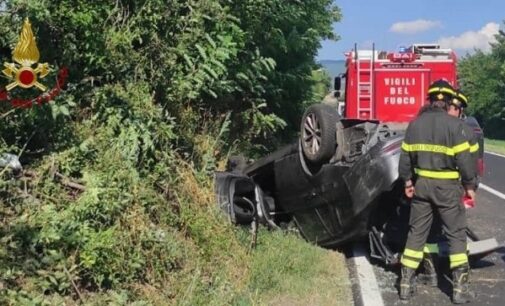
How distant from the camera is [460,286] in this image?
5.70m

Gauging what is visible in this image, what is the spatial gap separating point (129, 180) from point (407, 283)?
2.53 metres

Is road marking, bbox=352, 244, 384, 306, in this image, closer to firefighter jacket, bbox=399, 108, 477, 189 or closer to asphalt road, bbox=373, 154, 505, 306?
asphalt road, bbox=373, 154, 505, 306

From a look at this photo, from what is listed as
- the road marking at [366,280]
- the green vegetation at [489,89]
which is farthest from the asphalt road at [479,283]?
the green vegetation at [489,89]

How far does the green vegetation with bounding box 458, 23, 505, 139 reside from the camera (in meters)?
67.0

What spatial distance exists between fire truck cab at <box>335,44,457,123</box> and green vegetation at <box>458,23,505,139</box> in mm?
55244

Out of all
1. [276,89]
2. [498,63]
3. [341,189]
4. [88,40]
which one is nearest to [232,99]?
[276,89]

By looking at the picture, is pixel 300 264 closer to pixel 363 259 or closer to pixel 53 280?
pixel 363 259

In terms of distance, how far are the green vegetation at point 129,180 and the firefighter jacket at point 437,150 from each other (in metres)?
1.26

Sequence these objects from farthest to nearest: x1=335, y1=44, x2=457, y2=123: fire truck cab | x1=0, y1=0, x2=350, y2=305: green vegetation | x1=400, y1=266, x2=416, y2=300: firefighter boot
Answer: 1. x1=335, y1=44, x2=457, y2=123: fire truck cab
2. x1=400, y1=266, x2=416, y2=300: firefighter boot
3. x1=0, y1=0, x2=350, y2=305: green vegetation

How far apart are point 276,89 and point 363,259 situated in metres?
4.20

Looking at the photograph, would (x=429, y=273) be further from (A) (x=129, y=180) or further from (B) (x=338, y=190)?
(A) (x=129, y=180)

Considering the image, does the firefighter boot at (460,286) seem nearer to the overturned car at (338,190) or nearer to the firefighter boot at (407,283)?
the firefighter boot at (407,283)

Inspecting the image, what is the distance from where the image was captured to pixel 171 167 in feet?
19.6

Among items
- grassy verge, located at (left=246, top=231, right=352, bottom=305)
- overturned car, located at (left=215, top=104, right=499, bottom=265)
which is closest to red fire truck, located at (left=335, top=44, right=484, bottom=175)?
overturned car, located at (left=215, top=104, right=499, bottom=265)
